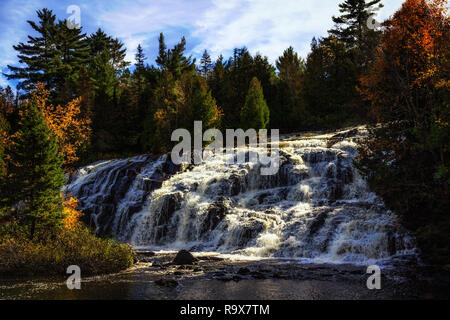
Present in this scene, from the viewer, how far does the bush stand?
14.3m

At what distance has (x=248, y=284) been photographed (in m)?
12.5

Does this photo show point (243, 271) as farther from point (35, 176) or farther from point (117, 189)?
point (117, 189)

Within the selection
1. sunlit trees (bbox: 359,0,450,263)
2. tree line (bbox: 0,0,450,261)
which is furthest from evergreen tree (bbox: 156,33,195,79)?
sunlit trees (bbox: 359,0,450,263)

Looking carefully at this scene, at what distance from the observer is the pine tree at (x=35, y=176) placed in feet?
53.6

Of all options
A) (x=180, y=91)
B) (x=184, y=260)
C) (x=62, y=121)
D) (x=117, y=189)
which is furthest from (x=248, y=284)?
(x=180, y=91)

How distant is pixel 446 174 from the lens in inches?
438

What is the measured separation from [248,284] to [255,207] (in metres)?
10.5

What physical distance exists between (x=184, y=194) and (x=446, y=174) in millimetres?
18199

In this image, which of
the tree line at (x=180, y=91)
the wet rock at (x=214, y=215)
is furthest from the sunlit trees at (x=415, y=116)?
the tree line at (x=180, y=91)

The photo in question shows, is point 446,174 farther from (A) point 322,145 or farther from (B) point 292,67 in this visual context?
(B) point 292,67

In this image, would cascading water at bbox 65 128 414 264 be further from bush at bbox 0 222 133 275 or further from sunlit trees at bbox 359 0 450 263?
bush at bbox 0 222 133 275

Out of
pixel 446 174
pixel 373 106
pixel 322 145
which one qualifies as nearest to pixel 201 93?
pixel 322 145

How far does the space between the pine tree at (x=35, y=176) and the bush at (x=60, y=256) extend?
1.06 metres
